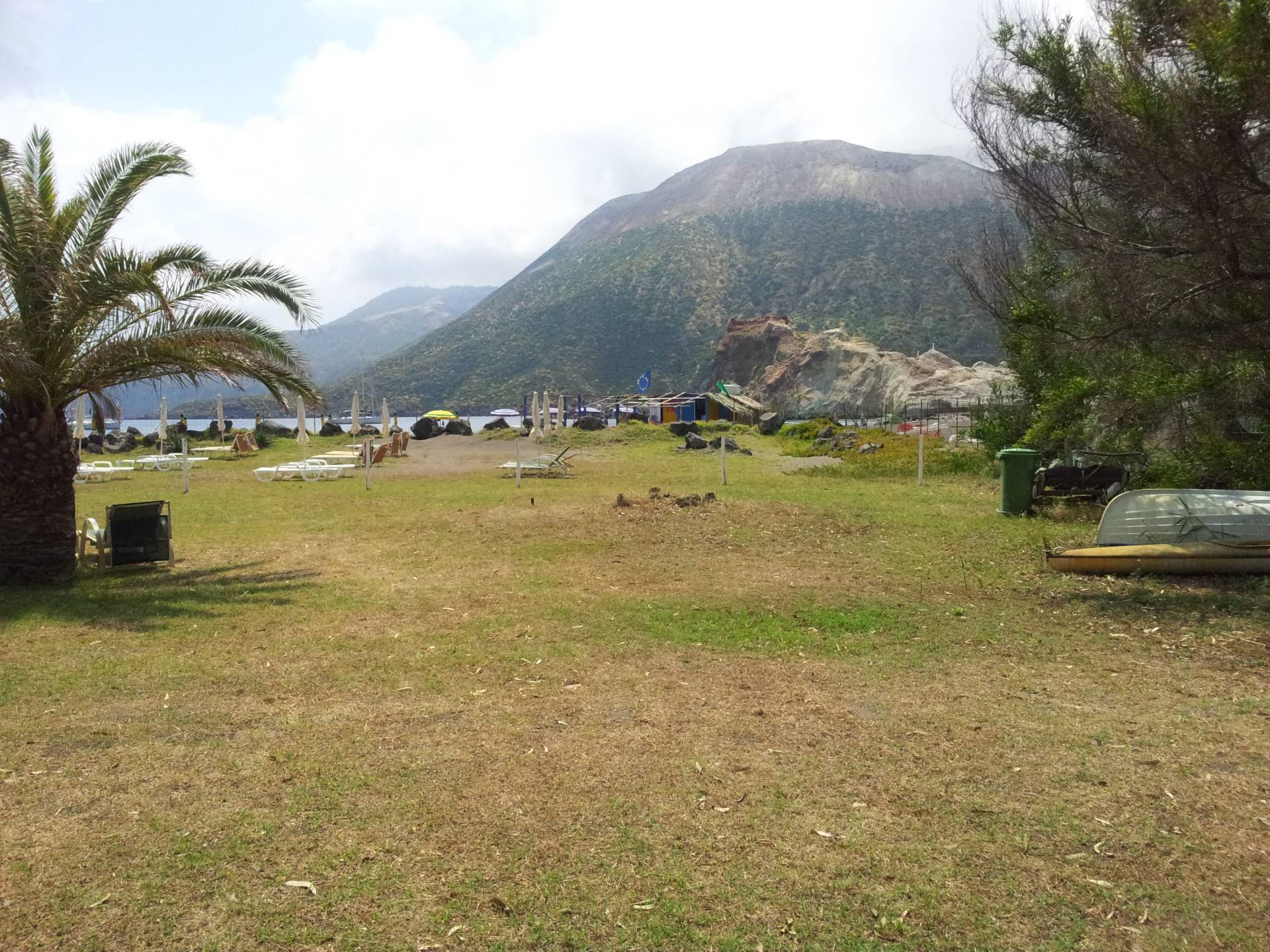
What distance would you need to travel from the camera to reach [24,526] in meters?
8.54

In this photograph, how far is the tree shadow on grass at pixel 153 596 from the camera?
7316 millimetres

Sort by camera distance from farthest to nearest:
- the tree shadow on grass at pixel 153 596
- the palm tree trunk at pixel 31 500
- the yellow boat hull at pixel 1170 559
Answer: the palm tree trunk at pixel 31 500 → the yellow boat hull at pixel 1170 559 → the tree shadow on grass at pixel 153 596

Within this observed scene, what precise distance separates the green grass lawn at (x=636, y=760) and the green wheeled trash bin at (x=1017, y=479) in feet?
13.9

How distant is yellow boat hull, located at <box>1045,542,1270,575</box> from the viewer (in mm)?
8094

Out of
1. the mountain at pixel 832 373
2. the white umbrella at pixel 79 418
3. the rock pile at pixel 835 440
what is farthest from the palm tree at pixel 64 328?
the mountain at pixel 832 373

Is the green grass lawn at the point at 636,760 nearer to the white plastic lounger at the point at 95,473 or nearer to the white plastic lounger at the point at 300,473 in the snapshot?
the white plastic lounger at the point at 300,473

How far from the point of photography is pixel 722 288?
109188mm

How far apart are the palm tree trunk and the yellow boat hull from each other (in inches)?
408

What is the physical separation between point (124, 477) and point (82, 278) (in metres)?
15.7

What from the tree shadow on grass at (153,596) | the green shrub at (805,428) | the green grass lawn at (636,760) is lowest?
the green grass lawn at (636,760)

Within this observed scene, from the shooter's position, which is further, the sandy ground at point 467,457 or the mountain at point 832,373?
the mountain at point 832,373

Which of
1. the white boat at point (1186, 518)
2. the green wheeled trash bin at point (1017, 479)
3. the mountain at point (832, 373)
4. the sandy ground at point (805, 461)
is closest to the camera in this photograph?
the white boat at point (1186, 518)

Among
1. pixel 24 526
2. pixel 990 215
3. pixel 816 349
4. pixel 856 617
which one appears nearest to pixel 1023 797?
pixel 856 617

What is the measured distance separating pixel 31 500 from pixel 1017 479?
41.8 ft
